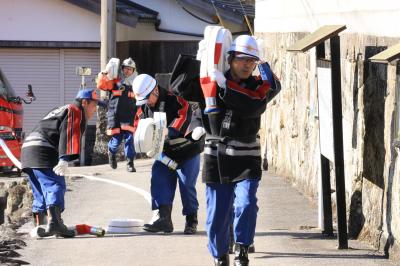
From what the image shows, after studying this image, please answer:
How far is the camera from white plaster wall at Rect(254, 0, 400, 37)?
1026 centimetres

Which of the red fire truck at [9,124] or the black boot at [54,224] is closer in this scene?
the black boot at [54,224]

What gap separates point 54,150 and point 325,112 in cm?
293

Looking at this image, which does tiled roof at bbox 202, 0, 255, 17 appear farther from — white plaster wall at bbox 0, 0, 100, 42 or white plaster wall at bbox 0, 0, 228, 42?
white plaster wall at bbox 0, 0, 100, 42

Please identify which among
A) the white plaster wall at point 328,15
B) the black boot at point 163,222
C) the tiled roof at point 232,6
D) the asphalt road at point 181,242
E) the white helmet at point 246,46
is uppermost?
the tiled roof at point 232,6

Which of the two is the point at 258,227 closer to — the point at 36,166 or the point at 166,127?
the point at 166,127

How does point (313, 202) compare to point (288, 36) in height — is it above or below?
below

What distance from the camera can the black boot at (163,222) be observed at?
11.6 metres

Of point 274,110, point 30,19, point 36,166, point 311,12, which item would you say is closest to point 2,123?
point 274,110

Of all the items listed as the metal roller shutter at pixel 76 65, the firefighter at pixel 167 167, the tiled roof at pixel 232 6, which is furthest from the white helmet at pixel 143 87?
the metal roller shutter at pixel 76 65

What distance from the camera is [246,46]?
896 centimetres

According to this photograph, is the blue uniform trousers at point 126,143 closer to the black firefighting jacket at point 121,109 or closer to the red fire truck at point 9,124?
the black firefighting jacket at point 121,109

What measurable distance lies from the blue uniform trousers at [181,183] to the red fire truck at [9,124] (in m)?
7.90

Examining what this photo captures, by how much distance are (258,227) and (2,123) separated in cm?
876

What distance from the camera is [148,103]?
11.5 m
